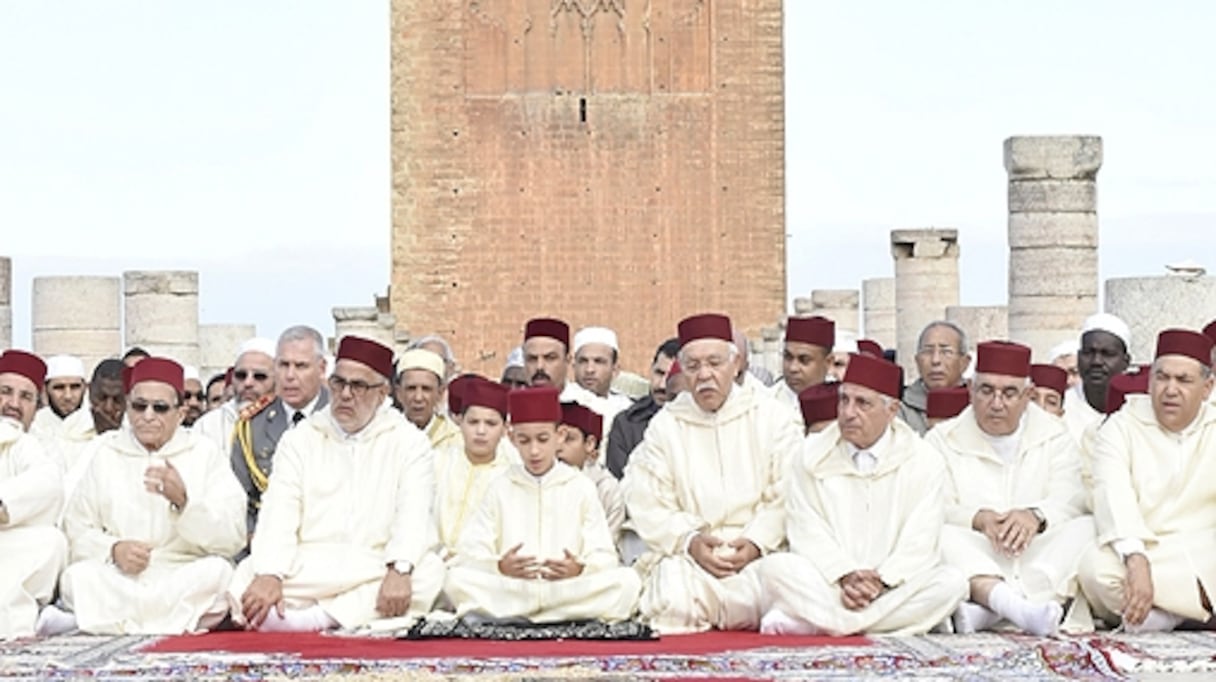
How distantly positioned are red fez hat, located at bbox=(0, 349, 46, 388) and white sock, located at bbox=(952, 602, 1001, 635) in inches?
156

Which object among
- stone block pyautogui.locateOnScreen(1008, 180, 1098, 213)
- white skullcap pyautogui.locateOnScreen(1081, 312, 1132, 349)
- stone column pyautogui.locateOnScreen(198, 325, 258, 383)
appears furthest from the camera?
stone column pyautogui.locateOnScreen(198, 325, 258, 383)

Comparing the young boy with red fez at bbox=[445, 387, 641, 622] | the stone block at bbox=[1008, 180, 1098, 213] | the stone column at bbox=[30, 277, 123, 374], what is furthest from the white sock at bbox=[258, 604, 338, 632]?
the stone column at bbox=[30, 277, 123, 374]

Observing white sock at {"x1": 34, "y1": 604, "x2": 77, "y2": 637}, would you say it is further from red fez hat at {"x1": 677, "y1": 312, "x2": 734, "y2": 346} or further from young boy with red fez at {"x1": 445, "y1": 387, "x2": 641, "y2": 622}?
red fez hat at {"x1": 677, "y1": 312, "x2": 734, "y2": 346}

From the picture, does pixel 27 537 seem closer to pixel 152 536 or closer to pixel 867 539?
pixel 152 536

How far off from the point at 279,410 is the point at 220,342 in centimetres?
1460

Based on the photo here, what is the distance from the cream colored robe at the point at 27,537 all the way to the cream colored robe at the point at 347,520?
30.9 inches

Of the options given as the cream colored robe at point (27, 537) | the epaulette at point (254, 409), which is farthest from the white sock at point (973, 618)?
the cream colored robe at point (27, 537)

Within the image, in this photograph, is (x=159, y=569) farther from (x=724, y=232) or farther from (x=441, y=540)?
(x=724, y=232)

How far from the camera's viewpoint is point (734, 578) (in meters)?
9.51

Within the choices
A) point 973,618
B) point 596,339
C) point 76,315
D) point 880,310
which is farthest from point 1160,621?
point 880,310

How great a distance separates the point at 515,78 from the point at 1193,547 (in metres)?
18.6

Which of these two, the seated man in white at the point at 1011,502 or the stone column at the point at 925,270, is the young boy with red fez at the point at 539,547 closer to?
the seated man in white at the point at 1011,502

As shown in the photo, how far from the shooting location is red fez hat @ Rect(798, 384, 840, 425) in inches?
392

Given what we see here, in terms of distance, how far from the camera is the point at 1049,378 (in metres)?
10.9
